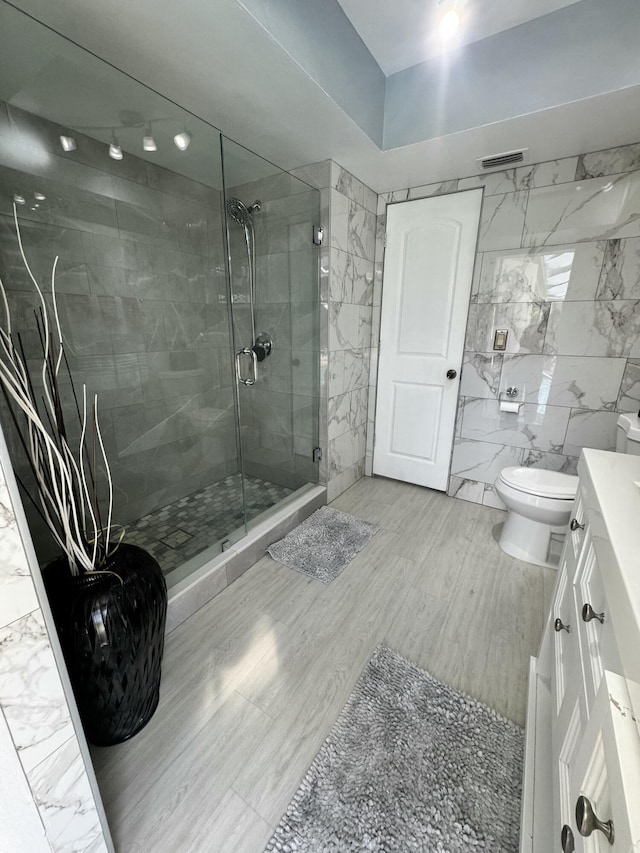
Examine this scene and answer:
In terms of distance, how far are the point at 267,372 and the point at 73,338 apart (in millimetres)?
1166

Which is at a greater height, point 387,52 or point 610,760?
point 387,52

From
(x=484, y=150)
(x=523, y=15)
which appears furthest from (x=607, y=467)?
(x=523, y=15)

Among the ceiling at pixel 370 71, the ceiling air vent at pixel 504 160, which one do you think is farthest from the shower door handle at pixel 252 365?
the ceiling air vent at pixel 504 160

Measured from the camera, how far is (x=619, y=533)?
2.47ft

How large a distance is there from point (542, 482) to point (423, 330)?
1.29 m

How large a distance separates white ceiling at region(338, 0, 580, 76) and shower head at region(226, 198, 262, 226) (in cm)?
97

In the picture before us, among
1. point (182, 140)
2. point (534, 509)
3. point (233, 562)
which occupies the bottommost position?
point (233, 562)

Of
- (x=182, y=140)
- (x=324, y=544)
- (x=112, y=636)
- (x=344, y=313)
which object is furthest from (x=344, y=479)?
(x=182, y=140)

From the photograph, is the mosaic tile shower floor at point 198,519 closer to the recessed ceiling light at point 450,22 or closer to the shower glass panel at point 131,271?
the shower glass panel at point 131,271

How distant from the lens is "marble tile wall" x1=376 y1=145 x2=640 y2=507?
1.92 m

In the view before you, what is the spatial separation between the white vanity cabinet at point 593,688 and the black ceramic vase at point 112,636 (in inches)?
42.2

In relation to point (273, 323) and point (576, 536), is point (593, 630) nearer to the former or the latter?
point (576, 536)

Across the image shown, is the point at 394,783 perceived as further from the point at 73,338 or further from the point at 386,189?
the point at 386,189

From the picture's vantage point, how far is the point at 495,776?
1.04 meters
